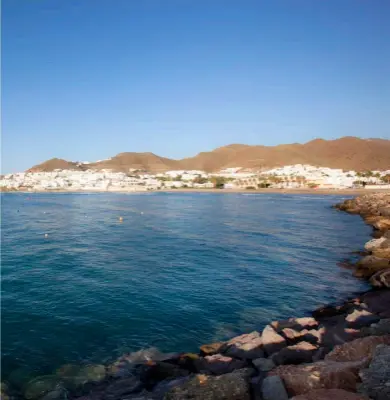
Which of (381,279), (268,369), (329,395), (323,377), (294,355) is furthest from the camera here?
(381,279)

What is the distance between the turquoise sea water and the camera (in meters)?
7.47

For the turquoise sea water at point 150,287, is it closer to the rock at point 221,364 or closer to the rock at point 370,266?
the rock at point 370,266

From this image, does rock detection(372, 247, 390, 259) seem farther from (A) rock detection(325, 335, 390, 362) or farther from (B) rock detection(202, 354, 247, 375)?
(B) rock detection(202, 354, 247, 375)

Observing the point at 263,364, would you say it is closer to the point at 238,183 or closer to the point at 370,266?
the point at 370,266

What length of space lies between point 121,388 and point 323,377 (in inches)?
121

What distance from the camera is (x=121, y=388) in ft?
17.9

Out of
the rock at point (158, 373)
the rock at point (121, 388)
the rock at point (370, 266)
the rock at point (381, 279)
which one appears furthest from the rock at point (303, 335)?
the rock at point (370, 266)

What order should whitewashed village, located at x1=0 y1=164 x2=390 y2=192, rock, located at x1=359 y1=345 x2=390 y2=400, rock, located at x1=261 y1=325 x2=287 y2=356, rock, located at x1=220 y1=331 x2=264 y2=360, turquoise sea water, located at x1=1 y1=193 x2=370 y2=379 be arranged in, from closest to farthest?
rock, located at x1=359 y1=345 x2=390 y2=400, rock, located at x1=220 y1=331 x2=264 y2=360, rock, located at x1=261 y1=325 x2=287 y2=356, turquoise sea water, located at x1=1 y1=193 x2=370 y2=379, whitewashed village, located at x1=0 y1=164 x2=390 y2=192

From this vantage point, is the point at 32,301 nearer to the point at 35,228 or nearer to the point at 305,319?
the point at 305,319

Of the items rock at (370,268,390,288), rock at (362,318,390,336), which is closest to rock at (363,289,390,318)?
rock at (370,268,390,288)

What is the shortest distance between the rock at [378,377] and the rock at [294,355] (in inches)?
59.0

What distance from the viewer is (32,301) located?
31.7 feet

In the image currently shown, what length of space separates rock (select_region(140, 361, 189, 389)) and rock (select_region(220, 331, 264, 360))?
3.28 feet

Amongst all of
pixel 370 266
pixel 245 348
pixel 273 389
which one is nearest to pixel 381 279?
pixel 370 266
